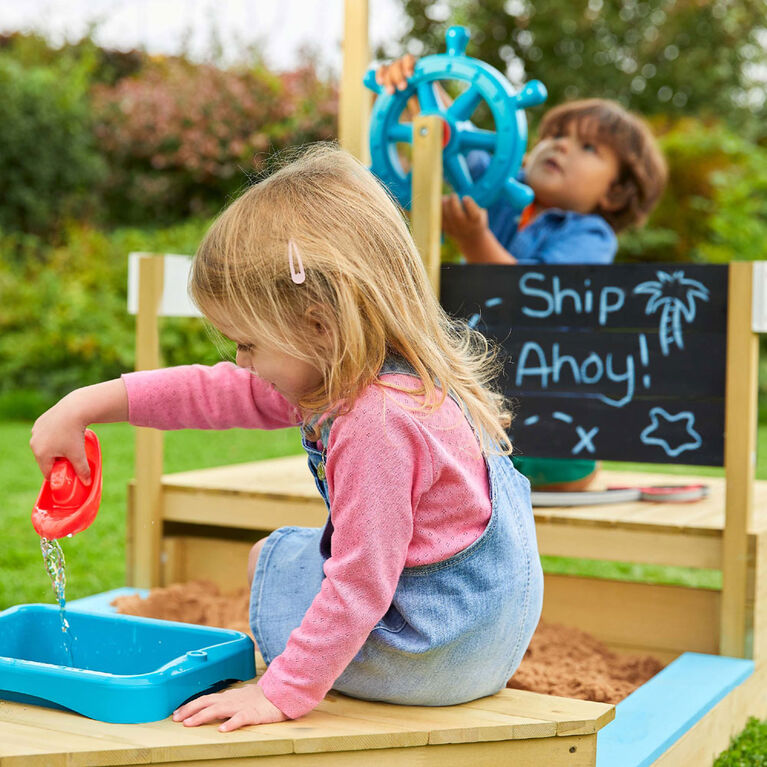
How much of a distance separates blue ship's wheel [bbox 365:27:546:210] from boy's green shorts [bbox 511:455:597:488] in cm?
64

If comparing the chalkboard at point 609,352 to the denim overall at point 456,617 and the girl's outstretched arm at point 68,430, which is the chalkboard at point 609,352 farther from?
the girl's outstretched arm at point 68,430

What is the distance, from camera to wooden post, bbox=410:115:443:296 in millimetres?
2383

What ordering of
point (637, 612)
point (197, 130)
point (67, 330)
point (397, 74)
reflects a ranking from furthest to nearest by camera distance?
1. point (197, 130)
2. point (67, 330)
3. point (397, 74)
4. point (637, 612)

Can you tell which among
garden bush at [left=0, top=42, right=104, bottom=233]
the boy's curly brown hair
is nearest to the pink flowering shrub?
garden bush at [left=0, top=42, right=104, bottom=233]

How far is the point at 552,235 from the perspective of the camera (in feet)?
9.77

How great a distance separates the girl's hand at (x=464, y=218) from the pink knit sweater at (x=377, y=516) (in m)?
1.18

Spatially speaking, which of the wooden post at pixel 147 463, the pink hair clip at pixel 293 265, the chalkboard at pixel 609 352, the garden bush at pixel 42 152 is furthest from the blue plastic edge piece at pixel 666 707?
the garden bush at pixel 42 152

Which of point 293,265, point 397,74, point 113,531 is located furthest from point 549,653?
point 113,531

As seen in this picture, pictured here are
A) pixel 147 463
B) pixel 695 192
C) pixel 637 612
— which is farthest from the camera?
pixel 695 192

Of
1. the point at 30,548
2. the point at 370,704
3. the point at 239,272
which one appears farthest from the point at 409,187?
the point at 30,548

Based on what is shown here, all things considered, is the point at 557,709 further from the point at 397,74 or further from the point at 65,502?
the point at 397,74

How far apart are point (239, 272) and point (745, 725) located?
4.94ft

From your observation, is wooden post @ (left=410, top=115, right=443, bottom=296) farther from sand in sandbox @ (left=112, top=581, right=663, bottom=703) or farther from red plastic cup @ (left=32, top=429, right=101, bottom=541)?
red plastic cup @ (left=32, top=429, right=101, bottom=541)

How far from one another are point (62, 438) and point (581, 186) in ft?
6.50
